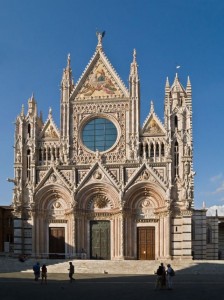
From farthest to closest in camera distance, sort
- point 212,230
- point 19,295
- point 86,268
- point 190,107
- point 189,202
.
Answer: point 212,230, point 190,107, point 189,202, point 86,268, point 19,295

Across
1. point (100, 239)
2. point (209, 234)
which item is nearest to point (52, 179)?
point (100, 239)

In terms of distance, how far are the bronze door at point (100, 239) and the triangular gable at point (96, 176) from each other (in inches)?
139

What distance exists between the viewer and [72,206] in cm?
4594

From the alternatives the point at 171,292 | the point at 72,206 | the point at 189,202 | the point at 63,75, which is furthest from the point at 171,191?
the point at 171,292

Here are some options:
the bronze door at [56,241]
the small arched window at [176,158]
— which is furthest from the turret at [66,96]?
the small arched window at [176,158]

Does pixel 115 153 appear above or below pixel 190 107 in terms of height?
below

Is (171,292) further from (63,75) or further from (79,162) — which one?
(63,75)

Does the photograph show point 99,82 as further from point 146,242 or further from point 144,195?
point 146,242

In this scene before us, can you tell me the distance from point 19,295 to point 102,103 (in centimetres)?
2681

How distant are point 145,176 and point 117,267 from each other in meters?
8.73

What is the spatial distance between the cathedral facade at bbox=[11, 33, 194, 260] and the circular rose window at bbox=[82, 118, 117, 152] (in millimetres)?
86

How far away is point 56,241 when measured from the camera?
47.3m

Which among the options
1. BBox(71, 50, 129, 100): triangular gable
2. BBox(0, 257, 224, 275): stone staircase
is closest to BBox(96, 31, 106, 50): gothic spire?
BBox(71, 50, 129, 100): triangular gable

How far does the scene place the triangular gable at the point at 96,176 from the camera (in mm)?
46375
